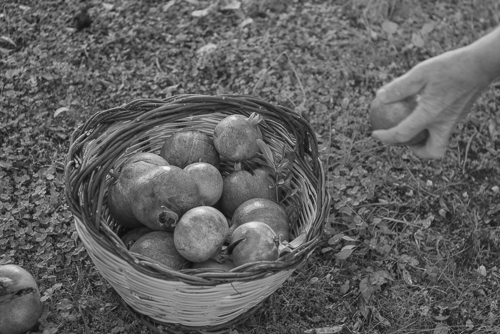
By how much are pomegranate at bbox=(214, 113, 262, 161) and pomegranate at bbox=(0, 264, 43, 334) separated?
1.07 m

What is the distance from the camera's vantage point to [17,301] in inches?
98.9

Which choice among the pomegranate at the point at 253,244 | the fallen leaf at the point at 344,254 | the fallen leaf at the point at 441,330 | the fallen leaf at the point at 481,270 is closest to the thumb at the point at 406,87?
Result: the pomegranate at the point at 253,244

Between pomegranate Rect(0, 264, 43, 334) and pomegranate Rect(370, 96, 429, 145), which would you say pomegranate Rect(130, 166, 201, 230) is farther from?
pomegranate Rect(370, 96, 429, 145)

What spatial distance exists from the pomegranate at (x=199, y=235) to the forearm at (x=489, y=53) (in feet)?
3.83

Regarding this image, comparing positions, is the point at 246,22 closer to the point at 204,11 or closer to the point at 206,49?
the point at 204,11

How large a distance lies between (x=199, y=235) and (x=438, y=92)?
1061 mm

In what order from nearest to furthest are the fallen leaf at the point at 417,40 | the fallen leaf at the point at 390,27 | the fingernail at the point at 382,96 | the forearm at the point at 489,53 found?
the forearm at the point at 489,53 → the fingernail at the point at 382,96 → the fallen leaf at the point at 417,40 → the fallen leaf at the point at 390,27

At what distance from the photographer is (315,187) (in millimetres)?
2664

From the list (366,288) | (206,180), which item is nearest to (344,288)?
(366,288)

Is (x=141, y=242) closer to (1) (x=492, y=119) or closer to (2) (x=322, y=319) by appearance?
(2) (x=322, y=319)

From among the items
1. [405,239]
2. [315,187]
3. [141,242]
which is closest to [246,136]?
[315,187]

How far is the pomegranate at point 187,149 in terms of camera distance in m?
2.78

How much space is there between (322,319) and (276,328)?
25 cm

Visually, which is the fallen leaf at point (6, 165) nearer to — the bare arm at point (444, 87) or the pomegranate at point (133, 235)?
the pomegranate at point (133, 235)
